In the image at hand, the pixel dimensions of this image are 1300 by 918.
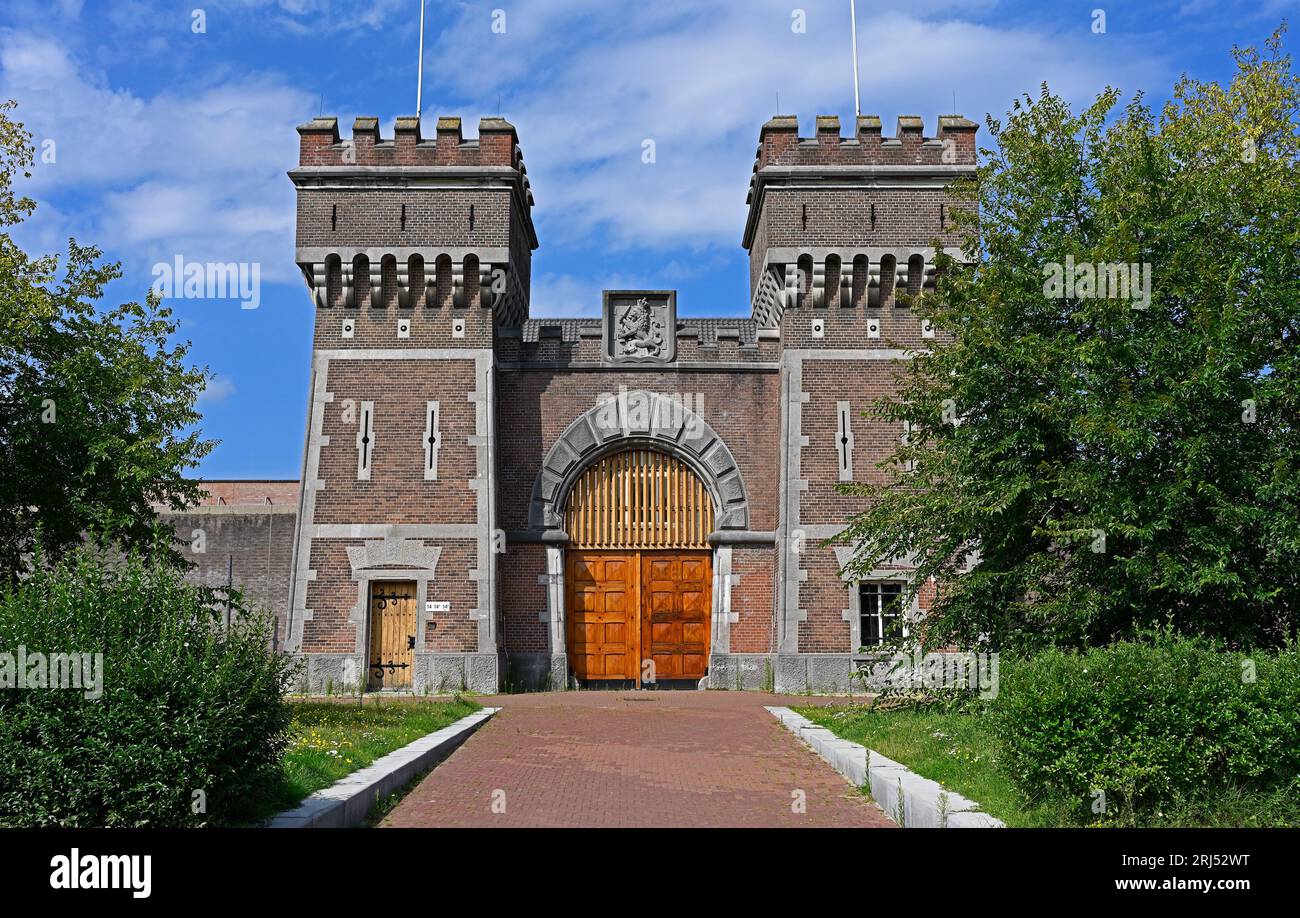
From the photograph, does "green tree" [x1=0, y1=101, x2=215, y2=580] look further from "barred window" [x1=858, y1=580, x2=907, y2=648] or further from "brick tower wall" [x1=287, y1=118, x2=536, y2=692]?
"barred window" [x1=858, y1=580, x2=907, y2=648]

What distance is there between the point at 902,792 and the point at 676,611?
47.5 ft

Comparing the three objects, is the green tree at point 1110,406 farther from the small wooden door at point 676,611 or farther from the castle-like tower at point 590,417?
the small wooden door at point 676,611

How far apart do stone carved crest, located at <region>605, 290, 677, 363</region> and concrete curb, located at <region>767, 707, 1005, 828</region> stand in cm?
1206

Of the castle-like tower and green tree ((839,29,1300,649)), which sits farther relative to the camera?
the castle-like tower

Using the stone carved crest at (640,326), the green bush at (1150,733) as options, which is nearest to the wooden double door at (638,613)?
the stone carved crest at (640,326)

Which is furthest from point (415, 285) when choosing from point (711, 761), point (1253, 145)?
point (1253, 145)

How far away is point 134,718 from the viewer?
6.68 m

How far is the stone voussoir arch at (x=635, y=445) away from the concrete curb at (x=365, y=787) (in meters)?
10.0

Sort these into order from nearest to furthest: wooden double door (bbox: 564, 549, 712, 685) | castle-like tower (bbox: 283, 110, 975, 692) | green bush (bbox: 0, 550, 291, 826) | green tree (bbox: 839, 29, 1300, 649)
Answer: green bush (bbox: 0, 550, 291, 826) < green tree (bbox: 839, 29, 1300, 649) < castle-like tower (bbox: 283, 110, 975, 692) < wooden double door (bbox: 564, 549, 712, 685)

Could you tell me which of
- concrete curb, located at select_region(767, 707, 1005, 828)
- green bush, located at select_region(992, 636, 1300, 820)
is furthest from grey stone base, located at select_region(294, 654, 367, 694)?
green bush, located at select_region(992, 636, 1300, 820)

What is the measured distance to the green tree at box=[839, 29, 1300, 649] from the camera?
1241 cm

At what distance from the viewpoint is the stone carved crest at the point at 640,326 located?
77.5ft
